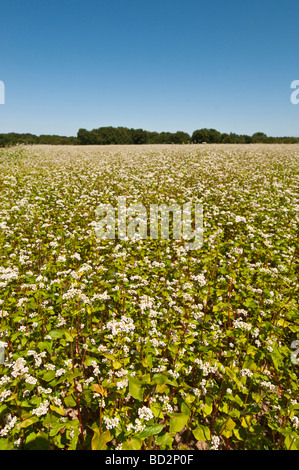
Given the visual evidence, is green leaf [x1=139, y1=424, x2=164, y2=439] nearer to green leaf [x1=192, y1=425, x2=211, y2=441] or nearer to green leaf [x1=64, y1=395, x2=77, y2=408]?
green leaf [x1=192, y1=425, x2=211, y2=441]

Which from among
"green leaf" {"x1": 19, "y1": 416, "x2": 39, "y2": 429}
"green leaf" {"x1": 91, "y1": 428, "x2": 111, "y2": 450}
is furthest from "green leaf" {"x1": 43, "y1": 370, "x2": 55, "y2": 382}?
"green leaf" {"x1": 91, "y1": 428, "x2": 111, "y2": 450}

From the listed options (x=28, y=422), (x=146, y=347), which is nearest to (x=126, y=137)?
(x=146, y=347)

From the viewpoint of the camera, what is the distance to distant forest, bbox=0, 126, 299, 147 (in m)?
70.2

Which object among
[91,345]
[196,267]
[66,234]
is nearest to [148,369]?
[91,345]

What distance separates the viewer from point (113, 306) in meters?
4.33

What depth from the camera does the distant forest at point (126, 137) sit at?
230 ft

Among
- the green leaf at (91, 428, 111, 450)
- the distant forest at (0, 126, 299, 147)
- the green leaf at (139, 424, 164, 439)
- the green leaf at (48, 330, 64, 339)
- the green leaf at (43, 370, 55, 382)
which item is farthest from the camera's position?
the distant forest at (0, 126, 299, 147)

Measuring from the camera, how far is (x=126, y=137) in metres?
86.5

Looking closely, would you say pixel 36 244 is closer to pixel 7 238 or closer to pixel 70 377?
pixel 7 238

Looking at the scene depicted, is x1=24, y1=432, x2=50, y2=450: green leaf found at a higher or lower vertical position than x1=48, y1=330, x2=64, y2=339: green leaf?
lower

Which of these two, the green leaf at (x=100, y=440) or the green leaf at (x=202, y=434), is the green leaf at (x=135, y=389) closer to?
the green leaf at (x=100, y=440)

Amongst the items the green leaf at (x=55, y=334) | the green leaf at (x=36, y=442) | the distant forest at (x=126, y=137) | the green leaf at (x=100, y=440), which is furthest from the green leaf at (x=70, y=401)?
the distant forest at (x=126, y=137)
